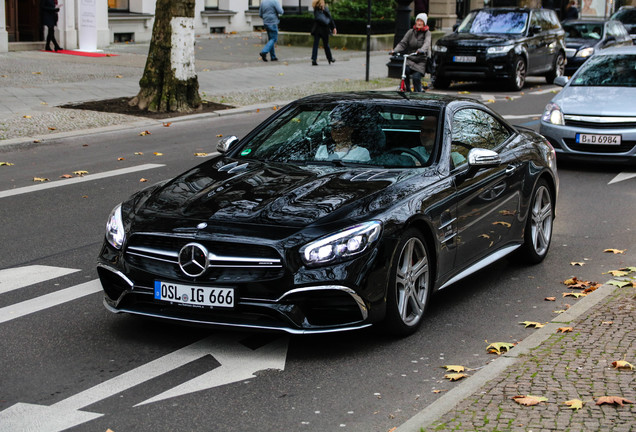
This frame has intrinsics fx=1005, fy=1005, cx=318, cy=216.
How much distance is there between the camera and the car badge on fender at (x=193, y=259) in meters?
5.52

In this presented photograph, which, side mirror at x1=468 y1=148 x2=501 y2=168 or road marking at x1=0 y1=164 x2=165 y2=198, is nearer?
side mirror at x1=468 y1=148 x2=501 y2=168

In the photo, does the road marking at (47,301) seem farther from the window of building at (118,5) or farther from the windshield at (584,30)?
the window of building at (118,5)

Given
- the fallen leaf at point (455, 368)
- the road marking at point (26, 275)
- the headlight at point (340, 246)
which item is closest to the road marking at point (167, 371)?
the headlight at point (340, 246)

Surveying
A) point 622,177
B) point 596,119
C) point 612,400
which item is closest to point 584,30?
point 596,119

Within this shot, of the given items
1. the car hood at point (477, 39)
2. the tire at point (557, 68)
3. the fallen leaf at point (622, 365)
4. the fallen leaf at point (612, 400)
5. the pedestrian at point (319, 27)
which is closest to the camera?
the fallen leaf at point (612, 400)

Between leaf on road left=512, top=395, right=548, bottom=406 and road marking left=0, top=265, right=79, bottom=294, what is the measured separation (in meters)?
3.89

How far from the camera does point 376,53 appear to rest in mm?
33750

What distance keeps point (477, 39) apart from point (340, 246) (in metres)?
19.6

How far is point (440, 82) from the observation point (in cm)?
2464

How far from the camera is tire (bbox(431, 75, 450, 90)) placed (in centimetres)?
2447

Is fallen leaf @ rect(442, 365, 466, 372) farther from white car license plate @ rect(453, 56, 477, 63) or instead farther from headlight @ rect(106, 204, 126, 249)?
white car license plate @ rect(453, 56, 477, 63)

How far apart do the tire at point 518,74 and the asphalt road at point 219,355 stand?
15.4 meters

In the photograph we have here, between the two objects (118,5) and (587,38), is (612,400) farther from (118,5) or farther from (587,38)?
(118,5)

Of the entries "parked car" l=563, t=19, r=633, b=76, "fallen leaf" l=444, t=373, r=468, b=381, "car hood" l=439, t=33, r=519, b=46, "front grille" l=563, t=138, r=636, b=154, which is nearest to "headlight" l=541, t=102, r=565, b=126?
"front grille" l=563, t=138, r=636, b=154
